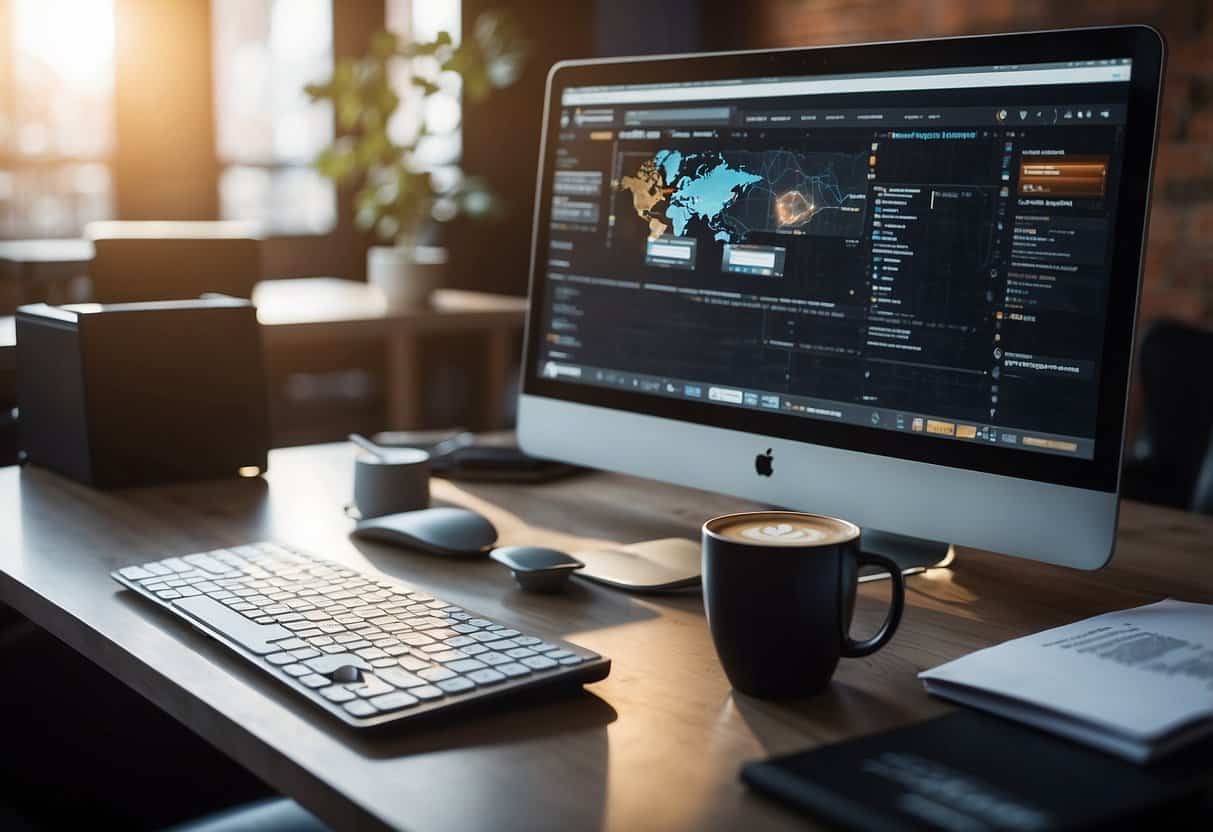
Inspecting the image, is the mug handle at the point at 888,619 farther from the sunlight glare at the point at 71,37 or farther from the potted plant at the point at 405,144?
the sunlight glare at the point at 71,37

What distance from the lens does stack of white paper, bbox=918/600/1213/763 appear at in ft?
2.10

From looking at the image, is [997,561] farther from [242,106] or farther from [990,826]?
[242,106]

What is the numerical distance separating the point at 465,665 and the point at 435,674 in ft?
0.07

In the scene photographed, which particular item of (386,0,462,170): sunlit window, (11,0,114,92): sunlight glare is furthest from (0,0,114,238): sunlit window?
(386,0,462,170): sunlit window

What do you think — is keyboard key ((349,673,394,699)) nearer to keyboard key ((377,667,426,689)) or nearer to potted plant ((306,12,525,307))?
keyboard key ((377,667,426,689))

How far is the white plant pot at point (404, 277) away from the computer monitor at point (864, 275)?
6.46 feet

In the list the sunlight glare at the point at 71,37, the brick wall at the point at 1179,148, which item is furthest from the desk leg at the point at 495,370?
the sunlight glare at the point at 71,37

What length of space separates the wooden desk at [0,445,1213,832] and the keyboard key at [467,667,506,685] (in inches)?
0.8

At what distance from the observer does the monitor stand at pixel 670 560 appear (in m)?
0.99

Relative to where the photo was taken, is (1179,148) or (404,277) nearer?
(404,277)

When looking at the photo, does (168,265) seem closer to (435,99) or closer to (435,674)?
(435,674)

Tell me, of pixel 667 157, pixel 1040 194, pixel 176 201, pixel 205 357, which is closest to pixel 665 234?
pixel 667 157

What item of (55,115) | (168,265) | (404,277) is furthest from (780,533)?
(55,115)

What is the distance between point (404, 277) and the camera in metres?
3.17
